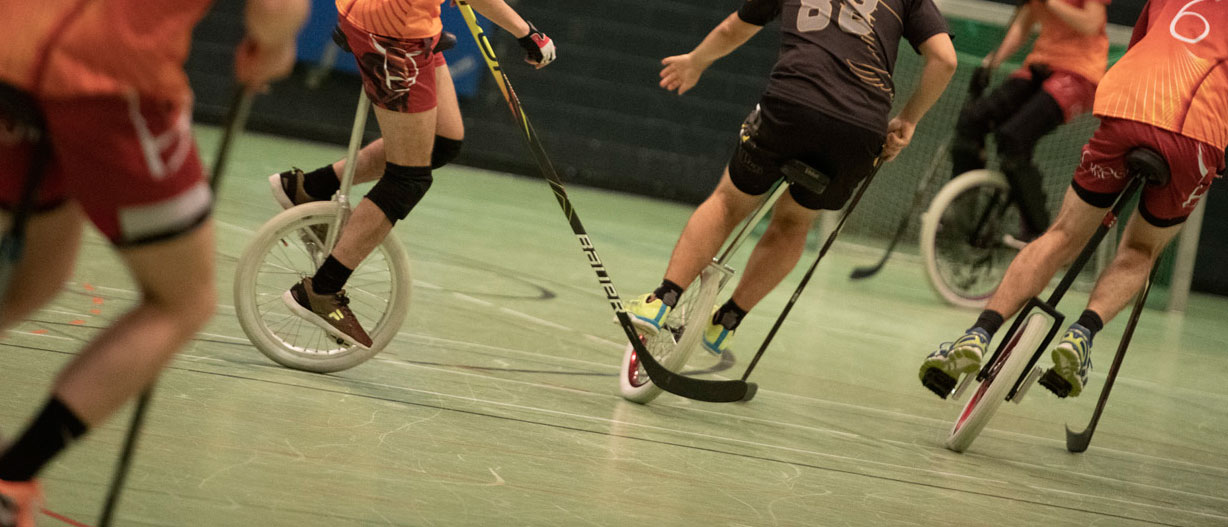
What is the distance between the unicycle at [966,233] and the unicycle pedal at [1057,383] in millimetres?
3290

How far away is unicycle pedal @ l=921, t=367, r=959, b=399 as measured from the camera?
3514mm

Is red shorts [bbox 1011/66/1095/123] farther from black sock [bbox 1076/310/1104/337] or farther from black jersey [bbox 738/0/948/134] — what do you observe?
black jersey [bbox 738/0/948/134]

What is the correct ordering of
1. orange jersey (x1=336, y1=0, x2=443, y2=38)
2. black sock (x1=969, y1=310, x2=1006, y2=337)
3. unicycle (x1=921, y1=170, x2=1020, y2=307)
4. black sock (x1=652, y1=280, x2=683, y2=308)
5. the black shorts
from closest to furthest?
orange jersey (x1=336, y1=0, x2=443, y2=38)
the black shorts
black sock (x1=652, y1=280, x2=683, y2=308)
black sock (x1=969, y1=310, x2=1006, y2=337)
unicycle (x1=921, y1=170, x2=1020, y2=307)

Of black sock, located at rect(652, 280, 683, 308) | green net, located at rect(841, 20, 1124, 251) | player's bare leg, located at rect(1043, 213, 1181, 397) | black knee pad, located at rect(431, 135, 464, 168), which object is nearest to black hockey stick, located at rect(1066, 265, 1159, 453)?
player's bare leg, located at rect(1043, 213, 1181, 397)

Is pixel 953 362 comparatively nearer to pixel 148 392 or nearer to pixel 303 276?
pixel 303 276

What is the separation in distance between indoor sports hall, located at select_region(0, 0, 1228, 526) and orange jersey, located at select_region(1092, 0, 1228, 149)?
32.1 inches

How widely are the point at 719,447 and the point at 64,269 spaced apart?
6.38 feet

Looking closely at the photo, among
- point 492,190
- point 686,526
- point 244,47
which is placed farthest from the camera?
point 492,190

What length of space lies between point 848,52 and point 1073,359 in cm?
114

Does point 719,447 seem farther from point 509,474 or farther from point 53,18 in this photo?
point 53,18

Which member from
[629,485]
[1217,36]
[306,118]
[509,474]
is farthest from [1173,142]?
[306,118]

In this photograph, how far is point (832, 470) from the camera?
10.8 feet

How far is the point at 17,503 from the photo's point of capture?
1.69 m

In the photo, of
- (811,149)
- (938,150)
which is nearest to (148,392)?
(811,149)
